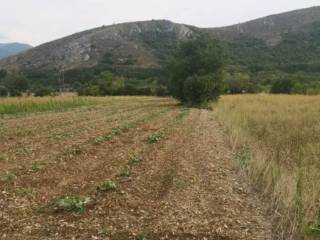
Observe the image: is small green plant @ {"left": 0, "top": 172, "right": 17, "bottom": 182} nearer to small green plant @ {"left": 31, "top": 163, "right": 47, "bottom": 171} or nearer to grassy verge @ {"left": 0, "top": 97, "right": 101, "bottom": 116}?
small green plant @ {"left": 31, "top": 163, "right": 47, "bottom": 171}

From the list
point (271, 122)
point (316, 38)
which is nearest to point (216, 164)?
point (271, 122)

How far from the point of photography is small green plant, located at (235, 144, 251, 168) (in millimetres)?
10470

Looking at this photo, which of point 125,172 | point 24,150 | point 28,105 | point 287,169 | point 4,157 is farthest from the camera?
point 28,105

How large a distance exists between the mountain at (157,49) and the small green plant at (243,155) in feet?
327

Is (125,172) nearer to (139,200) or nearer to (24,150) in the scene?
(139,200)

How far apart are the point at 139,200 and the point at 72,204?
1.20 metres

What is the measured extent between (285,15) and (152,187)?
188006mm

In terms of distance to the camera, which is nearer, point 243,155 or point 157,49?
point 243,155

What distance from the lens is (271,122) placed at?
2117 centimetres

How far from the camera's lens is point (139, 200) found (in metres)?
7.43

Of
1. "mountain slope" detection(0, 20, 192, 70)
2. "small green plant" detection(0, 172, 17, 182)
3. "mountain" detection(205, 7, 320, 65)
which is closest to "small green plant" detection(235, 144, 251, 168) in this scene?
"small green plant" detection(0, 172, 17, 182)

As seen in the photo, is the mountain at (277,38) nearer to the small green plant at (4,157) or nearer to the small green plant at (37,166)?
the small green plant at (4,157)

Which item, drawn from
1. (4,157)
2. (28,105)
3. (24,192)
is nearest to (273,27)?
(28,105)

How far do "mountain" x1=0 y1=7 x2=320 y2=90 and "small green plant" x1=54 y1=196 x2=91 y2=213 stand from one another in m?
107
